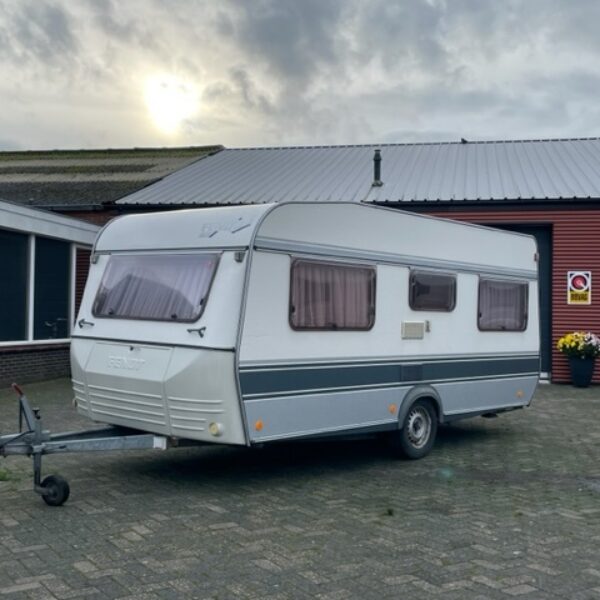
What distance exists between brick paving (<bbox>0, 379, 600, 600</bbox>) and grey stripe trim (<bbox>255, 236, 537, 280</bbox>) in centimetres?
220

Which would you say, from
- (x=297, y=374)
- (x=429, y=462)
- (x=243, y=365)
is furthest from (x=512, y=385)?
(x=243, y=365)

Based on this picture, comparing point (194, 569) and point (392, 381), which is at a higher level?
point (392, 381)

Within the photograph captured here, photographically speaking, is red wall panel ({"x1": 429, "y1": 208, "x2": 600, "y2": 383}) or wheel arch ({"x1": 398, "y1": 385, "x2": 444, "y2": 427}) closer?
wheel arch ({"x1": 398, "y1": 385, "x2": 444, "y2": 427})

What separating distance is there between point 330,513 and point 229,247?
2492mm

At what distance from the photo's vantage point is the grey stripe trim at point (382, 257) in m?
7.20

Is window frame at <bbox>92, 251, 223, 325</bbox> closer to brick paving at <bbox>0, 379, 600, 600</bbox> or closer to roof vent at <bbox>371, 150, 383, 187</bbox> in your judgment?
brick paving at <bbox>0, 379, 600, 600</bbox>

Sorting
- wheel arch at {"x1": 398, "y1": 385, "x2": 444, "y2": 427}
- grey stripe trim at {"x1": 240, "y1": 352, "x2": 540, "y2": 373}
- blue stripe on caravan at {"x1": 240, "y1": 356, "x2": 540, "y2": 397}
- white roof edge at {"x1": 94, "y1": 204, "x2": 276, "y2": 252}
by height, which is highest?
white roof edge at {"x1": 94, "y1": 204, "x2": 276, "y2": 252}

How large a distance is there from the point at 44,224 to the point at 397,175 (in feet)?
29.7

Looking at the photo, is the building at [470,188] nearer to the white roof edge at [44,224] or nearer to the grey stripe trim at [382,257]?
the white roof edge at [44,224]

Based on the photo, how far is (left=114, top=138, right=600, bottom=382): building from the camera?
16.7 meters

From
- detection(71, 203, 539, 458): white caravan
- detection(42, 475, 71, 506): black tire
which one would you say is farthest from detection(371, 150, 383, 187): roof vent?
detection(42, 475, 71, 506): black tire

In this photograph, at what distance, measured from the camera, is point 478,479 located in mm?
7848

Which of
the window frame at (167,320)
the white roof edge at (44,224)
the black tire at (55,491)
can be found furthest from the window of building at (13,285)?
the black tire at (55,491)

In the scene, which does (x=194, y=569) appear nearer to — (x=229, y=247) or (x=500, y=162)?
(x=229, y=247)
